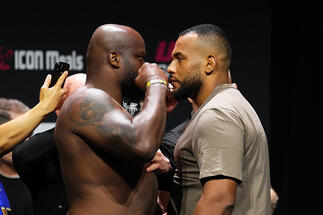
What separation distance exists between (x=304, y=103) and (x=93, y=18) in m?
1.69

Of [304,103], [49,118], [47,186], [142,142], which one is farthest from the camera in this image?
[304,103]

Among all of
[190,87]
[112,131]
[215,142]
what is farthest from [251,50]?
[112,131]

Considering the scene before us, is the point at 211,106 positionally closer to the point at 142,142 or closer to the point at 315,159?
the point at 142,142

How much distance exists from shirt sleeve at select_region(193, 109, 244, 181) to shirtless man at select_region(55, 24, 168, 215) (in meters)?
0.16

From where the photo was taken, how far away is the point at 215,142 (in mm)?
1865

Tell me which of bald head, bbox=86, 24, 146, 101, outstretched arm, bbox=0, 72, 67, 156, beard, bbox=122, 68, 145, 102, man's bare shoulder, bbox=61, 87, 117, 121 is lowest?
outstretched arm, bbox=0, 72, 67, 156

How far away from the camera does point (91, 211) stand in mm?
1933

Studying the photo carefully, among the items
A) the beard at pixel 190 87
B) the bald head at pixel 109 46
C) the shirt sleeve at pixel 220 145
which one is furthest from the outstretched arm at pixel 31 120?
the shirt sleeve at pixel 220 145

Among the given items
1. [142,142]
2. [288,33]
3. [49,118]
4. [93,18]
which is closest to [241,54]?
[288,33]

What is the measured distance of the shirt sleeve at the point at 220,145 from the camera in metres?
1.85

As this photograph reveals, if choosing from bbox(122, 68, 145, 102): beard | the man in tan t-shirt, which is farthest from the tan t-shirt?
bbox(122, 68, 145, 102): beard

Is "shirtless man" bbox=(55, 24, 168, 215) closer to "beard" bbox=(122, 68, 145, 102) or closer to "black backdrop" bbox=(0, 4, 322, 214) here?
"beard" bbox=(122, 68, 145, 102)

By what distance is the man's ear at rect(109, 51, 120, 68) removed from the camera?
2.03m

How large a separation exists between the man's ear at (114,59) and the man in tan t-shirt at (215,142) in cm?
24
